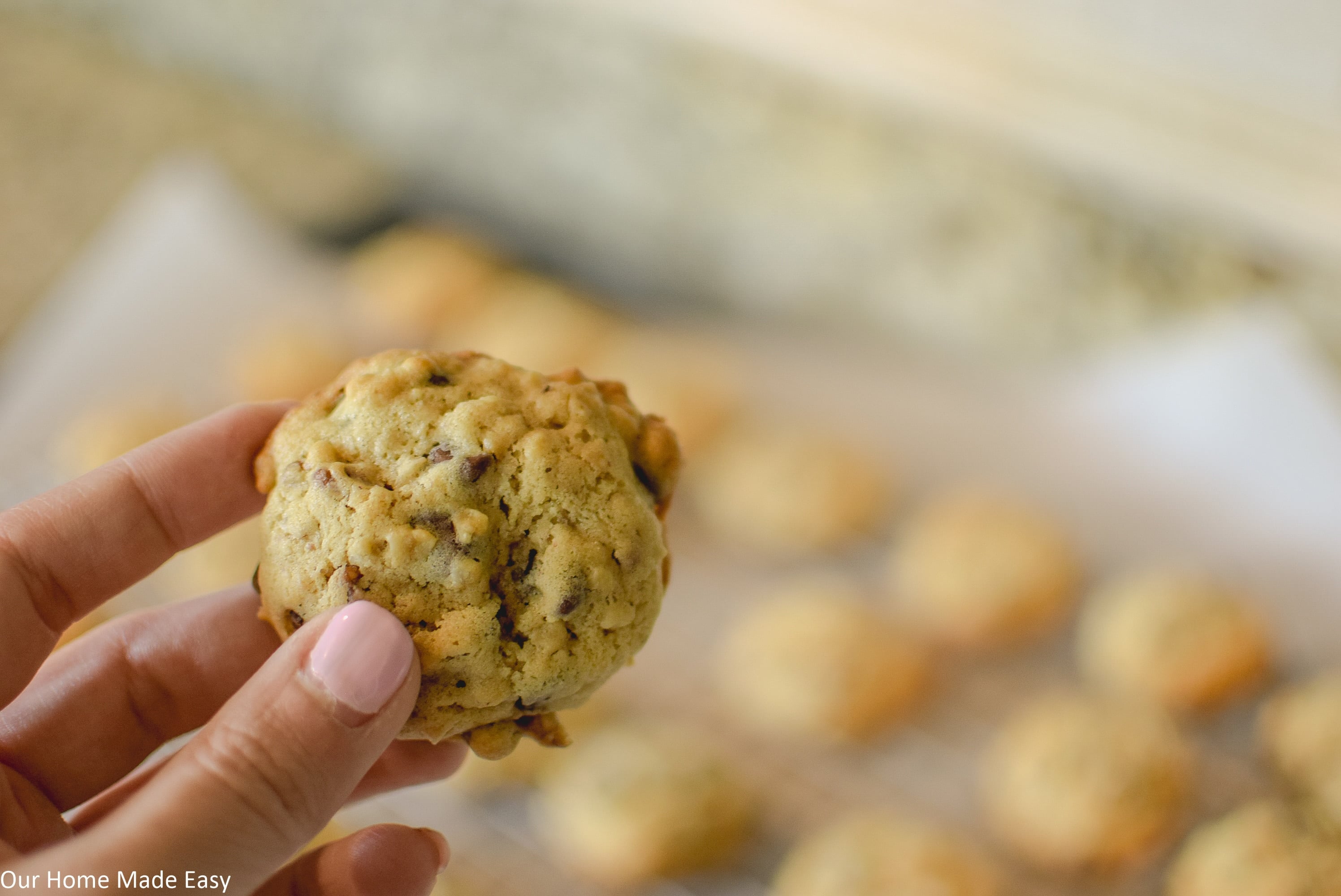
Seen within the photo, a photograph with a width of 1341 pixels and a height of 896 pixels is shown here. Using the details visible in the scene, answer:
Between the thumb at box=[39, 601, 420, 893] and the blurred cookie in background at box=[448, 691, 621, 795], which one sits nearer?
the thumb at box=[39, 601, 420, 893]

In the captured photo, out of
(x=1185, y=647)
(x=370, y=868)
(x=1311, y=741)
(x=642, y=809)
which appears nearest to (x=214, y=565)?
(x=642, y=809)

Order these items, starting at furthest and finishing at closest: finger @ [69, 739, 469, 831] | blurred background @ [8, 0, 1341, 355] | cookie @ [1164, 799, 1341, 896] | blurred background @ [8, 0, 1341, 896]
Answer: blurred background @ [8, 0, 1341, 355] < blurred background @ [8, 0, 1341, 896] < cookie @ [1164, 799, 1341, 896] < finger @ [69, 739, 469, 831]

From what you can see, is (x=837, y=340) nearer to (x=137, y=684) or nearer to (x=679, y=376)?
(x=679, y=376)

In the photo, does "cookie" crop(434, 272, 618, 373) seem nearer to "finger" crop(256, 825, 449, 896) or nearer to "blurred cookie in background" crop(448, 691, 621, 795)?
"blurred cookie in background" crop(448, 691, 621, 795)

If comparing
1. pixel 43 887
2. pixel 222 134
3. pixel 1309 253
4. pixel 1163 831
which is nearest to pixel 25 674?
pixel 43 887

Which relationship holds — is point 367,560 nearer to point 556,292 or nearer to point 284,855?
point 284,855

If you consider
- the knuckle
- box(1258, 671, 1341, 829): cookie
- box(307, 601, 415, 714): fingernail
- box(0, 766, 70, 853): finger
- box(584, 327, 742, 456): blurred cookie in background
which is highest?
box(584, 327, 742, 456): blurred cookie in background

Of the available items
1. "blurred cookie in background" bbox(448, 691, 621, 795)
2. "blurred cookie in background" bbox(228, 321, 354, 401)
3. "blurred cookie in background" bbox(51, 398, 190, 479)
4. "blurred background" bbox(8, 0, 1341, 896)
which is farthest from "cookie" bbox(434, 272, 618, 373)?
"blurred cookie in background" bbox(448, 691, 621, 795)
